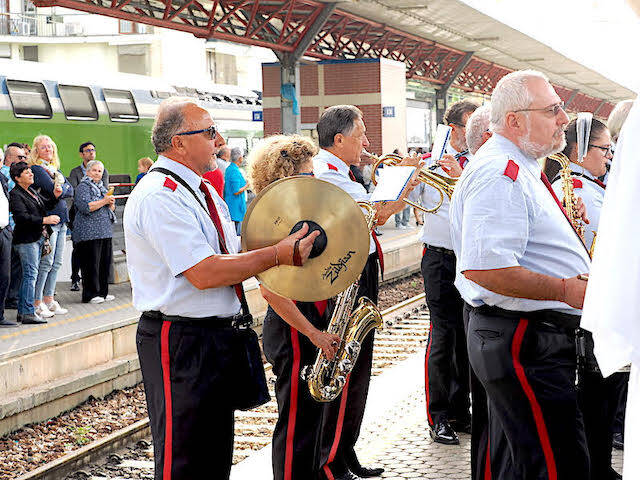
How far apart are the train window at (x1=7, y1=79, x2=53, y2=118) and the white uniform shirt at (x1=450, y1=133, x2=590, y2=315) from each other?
710 inches

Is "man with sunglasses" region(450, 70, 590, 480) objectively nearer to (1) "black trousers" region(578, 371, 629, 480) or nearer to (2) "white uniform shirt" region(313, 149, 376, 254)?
(1) "black trousers" region(578, 371, 629, 480)

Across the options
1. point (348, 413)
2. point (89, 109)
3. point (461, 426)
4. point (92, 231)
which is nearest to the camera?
point (348, 413)

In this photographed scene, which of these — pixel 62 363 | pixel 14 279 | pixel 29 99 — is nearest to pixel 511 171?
pixel 62 363

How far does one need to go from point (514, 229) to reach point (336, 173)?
187 centimetres

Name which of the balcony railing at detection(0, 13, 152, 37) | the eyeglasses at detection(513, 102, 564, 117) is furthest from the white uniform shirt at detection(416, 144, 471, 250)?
the balcony railing at detection(0, 13, 152, 37)

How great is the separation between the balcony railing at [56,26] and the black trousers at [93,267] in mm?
46487

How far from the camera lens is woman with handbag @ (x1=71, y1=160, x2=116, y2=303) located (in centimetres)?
1194

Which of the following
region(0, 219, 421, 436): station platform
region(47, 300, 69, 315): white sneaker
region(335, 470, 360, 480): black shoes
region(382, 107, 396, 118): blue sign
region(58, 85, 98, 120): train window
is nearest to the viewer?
region(335, 470, 360, 480): black shoes

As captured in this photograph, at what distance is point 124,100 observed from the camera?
24.7m

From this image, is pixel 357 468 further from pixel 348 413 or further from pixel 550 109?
pixel 550 109

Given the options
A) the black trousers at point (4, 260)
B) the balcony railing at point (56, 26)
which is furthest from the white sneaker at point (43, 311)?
the balcony railing at point (56, 26)

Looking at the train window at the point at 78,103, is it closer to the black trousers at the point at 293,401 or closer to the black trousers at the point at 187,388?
the black trousers at the point at 293,401

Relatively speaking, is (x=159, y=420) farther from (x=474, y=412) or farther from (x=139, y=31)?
(x=139, y=31)

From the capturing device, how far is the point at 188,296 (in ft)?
12.0
